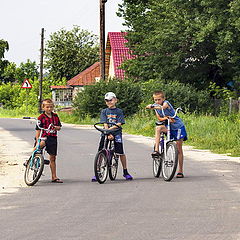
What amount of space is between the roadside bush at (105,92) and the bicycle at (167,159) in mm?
23753

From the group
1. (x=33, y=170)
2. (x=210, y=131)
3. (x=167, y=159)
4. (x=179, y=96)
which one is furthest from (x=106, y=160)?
(x=179, y=96)

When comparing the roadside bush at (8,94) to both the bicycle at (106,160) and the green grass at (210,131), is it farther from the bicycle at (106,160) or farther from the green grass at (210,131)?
the bicycle at (106,160)

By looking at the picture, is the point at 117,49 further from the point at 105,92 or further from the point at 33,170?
the point at 33,170

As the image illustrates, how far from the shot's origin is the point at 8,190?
10.2 metres

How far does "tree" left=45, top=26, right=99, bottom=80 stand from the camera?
9081cm

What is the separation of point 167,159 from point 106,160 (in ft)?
3.44

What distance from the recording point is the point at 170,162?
11156mm

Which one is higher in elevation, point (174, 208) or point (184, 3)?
point (184, 3)

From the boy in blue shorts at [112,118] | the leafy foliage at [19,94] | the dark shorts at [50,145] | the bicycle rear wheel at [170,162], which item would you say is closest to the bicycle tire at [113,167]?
the boy in blue shorts at [112,118]

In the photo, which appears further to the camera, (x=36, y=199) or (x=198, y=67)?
(x=198, y=67)

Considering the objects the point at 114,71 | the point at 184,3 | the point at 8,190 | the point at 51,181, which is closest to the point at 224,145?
the point at 51,181

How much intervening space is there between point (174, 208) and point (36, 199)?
2.01 m

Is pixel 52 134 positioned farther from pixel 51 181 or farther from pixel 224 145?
pixel 224 145

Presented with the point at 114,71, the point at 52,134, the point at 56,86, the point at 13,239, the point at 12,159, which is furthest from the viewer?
the point at 56,86
